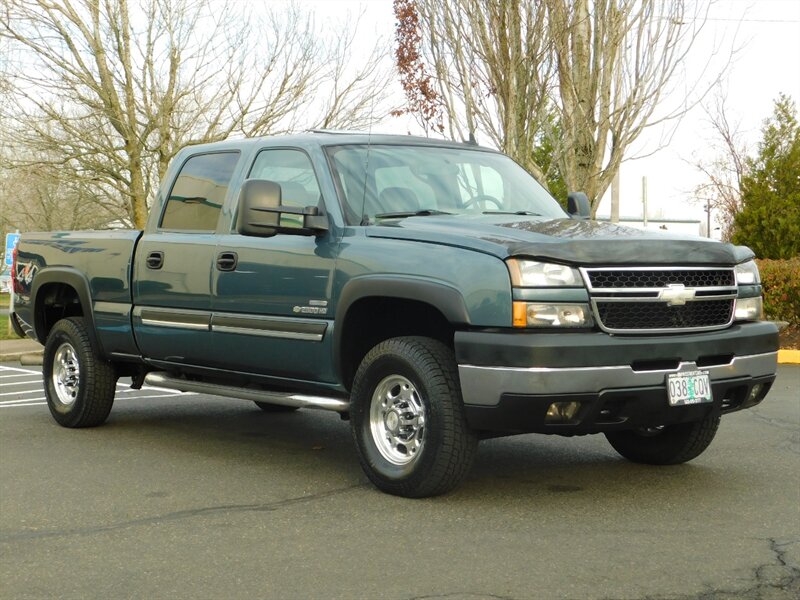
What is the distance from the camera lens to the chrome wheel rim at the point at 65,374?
8781 mm

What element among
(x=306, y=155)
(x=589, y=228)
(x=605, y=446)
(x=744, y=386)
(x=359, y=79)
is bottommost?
(x=605, y=446)

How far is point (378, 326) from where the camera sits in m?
6.57

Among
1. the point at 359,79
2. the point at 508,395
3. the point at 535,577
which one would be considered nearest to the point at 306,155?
the point at 508,395

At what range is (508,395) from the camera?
5.54 meters

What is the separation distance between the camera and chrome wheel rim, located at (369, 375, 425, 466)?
606 centimetres

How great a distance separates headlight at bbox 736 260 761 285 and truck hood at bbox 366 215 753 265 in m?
0.06

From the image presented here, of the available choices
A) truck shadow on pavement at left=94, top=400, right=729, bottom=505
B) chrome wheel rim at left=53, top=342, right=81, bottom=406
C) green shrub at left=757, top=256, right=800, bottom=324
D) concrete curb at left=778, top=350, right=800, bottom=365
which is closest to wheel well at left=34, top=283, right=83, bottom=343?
chrome wheel rim at left=53, top=342, right=81, bottom=406

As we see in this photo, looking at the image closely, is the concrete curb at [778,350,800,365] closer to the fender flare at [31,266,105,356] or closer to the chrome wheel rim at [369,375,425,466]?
the fender flare at [31,266,105,356]

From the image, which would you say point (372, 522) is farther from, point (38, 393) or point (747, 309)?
point (38, 393)

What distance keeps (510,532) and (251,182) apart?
96.4 inches

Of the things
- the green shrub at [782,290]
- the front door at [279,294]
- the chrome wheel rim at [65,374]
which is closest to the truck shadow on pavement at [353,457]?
the chrome wheel rim at [65,374]

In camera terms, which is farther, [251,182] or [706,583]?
[251,182]

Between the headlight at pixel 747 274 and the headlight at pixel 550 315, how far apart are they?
118cm

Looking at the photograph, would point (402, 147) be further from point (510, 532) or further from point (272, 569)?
point (272, 569)
